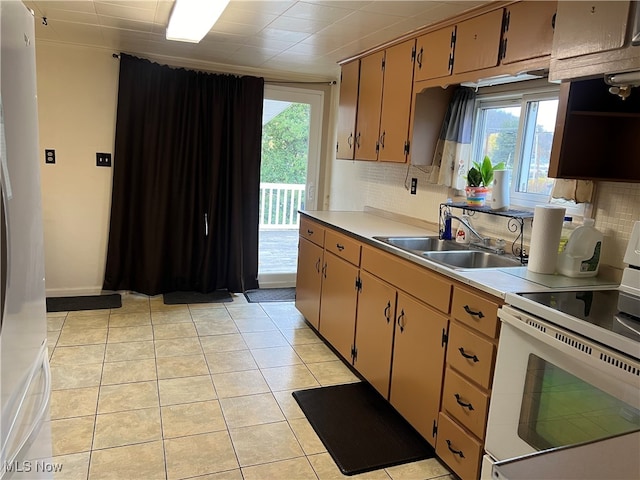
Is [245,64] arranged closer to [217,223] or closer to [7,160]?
[217,223]

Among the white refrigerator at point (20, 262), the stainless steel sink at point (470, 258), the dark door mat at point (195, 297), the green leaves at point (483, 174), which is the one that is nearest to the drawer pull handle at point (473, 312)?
the stainless steel sink at point (470, 258)

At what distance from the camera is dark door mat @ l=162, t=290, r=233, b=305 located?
Answer: 14.4 feet

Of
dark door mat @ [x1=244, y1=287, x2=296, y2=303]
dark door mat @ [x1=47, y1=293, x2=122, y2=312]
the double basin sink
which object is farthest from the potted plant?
dark door mat @ [x1=47, y1=293, x2=122, y2=312]

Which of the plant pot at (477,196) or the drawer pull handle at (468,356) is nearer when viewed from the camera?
the drawer pull handle at (468,356)

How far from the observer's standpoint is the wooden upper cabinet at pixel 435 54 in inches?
106

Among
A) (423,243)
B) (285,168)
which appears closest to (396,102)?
(423,243)

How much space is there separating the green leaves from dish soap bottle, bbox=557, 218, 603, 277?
0.76m

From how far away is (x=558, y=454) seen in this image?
2.95ft

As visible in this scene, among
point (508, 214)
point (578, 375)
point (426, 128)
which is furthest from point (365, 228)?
point (578, 375)

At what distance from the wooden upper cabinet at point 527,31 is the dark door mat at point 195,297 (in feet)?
10.4

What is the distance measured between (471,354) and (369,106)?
7.07 feet

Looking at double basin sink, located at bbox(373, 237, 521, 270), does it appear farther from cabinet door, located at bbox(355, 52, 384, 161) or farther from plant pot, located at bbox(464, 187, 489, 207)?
cabinet door, located at bbox(355, 52, 384, 161)

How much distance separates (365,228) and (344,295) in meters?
0.47

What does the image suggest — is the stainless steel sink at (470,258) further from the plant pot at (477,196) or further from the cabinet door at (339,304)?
the cabinet door at (339,304)
